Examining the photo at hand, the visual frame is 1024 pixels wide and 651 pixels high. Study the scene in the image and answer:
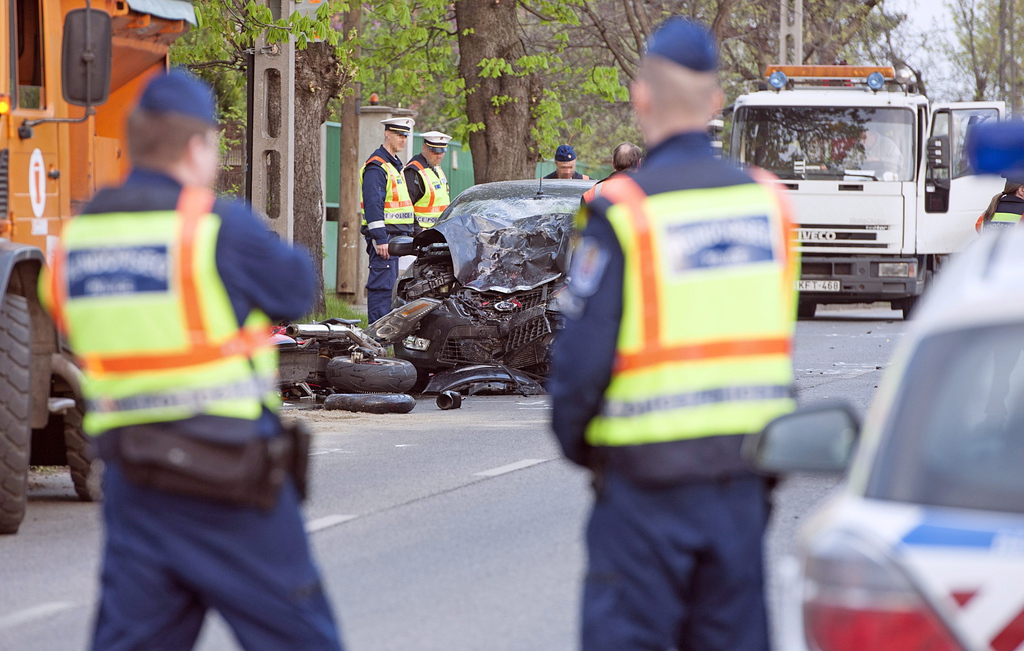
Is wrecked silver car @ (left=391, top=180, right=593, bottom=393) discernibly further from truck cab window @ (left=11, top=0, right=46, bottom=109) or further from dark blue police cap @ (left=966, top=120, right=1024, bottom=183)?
dark blue police cap @ (left=966, top=120, right=1024, bottom=183)

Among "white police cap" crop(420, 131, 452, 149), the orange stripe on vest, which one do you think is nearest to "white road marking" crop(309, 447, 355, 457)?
"white police cap" crop(420, 131, 452, 149)

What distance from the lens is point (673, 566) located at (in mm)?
3006

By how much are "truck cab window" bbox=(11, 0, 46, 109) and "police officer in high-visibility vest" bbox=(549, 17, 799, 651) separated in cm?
430

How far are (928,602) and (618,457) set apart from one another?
2.73ft

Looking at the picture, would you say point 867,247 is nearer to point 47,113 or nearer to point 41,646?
point 47,113

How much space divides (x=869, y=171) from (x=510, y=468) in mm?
12249

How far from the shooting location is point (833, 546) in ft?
8.21

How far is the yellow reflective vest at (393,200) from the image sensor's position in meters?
14.1

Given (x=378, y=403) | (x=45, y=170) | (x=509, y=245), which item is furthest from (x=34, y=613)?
(x=509, y=245)

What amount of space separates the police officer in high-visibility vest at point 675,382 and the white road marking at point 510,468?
5.15 m

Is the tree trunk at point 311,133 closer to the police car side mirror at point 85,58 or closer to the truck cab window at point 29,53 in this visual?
the truck cab window at point 29,53

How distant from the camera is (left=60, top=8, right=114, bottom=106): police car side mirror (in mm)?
6449

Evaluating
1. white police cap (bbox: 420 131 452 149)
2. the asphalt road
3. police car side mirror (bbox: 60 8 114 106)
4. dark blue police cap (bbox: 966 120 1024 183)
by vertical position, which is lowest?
the asphalt road

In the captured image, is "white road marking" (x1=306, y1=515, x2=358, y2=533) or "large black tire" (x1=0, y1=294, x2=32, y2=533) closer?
"large black tire" (x1=0, y1=294, x2=32, y2=533)
